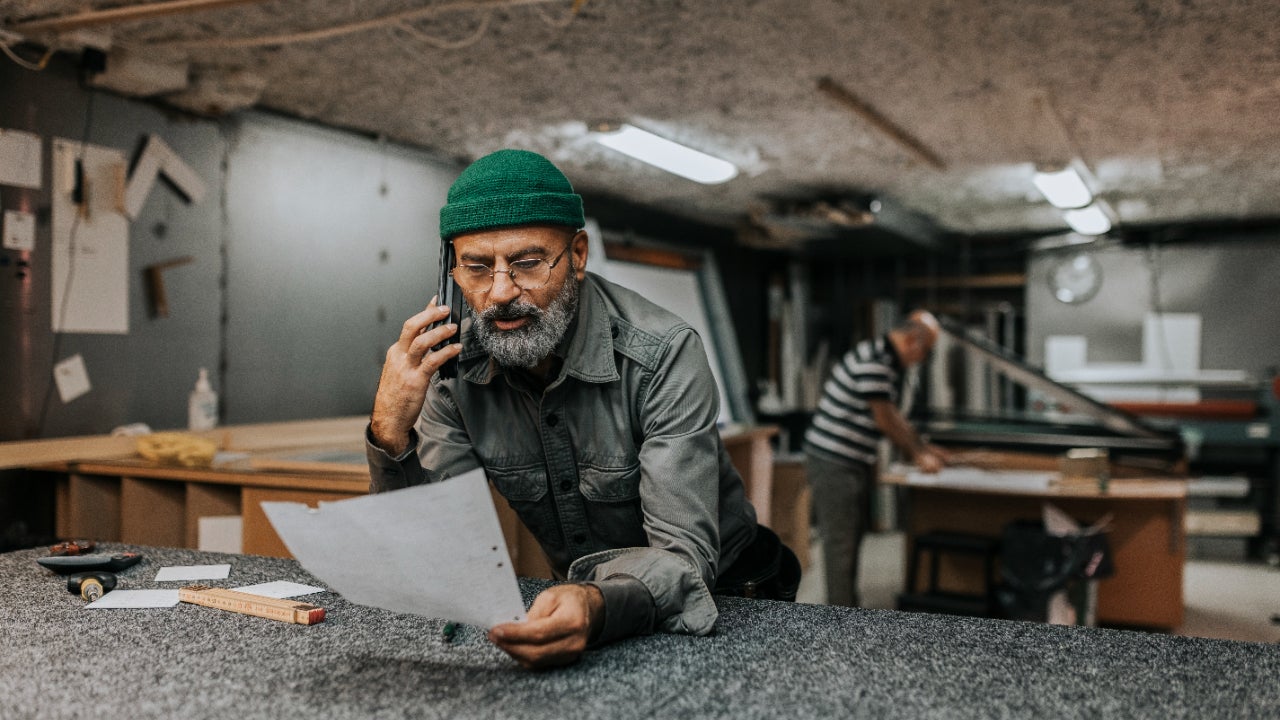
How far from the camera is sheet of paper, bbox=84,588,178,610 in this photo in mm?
1354

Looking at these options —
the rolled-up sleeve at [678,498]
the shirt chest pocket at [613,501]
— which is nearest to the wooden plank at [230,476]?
the shirt chest pocket at [613,501]

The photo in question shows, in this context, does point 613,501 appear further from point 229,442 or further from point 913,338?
point 913,338

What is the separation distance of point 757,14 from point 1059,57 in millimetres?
1213

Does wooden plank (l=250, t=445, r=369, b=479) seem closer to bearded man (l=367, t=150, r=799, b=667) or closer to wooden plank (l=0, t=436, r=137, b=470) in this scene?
wooden plank (l=0, t=436, r=137, b=470)

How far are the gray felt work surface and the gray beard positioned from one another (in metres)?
0.42

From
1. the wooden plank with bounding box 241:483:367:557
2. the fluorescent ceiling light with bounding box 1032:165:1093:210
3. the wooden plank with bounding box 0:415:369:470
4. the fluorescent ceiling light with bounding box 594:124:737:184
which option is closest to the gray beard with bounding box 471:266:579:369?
the wooden plank with bounding box 241:483:367:557

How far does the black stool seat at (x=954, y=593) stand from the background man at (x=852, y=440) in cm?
34

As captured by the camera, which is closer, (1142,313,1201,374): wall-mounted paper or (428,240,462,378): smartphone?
(428,240,462,378): smartphone

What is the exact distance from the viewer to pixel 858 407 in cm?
438

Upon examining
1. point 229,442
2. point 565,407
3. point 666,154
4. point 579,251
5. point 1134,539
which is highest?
point 666,154

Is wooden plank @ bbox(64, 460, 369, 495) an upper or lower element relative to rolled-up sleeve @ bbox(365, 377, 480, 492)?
lower

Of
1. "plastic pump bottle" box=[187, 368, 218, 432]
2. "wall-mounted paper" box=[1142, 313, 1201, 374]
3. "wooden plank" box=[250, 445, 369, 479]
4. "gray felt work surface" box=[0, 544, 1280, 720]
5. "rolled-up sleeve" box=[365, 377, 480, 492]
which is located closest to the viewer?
"gray felt work surface" box=[0, 544, 1280, 720]

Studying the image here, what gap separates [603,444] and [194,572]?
73 cm

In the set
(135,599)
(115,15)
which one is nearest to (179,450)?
(115,15)
